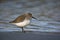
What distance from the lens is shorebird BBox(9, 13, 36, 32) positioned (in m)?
1.39

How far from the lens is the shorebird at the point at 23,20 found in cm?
139

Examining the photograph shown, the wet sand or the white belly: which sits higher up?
the white belly

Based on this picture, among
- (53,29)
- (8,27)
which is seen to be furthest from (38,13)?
(8,27)

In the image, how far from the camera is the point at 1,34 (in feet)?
4.86

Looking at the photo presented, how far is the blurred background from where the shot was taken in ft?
4.80

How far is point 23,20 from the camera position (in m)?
1.39

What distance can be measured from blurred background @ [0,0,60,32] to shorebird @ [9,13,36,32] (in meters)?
0.04

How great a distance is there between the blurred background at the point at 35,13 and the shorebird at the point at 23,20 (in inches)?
1.7

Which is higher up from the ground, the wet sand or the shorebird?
the shorebird

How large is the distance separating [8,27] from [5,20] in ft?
0.24

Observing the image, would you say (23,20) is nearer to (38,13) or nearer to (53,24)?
(38,13)

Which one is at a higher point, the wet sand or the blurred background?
the blurred background

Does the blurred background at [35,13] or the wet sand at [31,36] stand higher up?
the blurred background at [35,13]

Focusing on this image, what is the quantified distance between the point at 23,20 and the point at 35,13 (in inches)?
6.1
